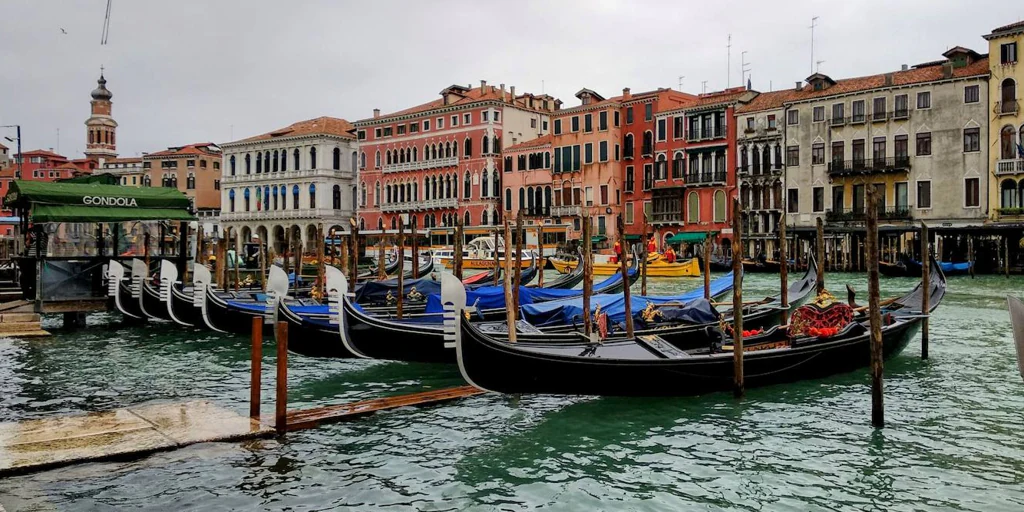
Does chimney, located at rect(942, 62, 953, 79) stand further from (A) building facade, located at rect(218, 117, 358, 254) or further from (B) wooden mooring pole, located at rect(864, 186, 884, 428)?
(A) building facade, located at rect(218, 117, 358, 254)

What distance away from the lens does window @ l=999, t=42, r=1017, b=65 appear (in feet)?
84.4

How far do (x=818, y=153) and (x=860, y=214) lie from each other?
8.73 ft

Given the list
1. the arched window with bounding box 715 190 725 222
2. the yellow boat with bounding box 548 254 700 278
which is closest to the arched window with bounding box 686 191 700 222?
the arched window with bounding box 715 190 725 222

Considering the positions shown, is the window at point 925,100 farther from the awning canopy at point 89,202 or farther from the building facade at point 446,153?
the awning canopy at point 89,202

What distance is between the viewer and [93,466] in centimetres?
555

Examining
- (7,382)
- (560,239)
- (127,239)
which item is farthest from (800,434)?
(560,239)

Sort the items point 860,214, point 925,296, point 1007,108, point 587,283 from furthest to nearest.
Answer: point 860,214
point 1007,108
point 925,296
point 587,283

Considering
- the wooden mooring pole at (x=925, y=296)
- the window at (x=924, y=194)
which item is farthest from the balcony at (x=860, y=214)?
the wooden mooring pole at (x=925, y=296)

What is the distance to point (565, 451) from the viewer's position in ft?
20.9

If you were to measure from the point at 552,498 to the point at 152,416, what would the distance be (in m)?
3.35

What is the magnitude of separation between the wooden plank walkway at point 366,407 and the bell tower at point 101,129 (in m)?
56.6

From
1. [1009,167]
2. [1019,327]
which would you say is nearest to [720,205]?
[1009,167]

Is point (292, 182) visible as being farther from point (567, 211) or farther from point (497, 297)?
point (497, 297)

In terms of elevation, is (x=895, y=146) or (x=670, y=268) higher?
(x=895, y=146)
